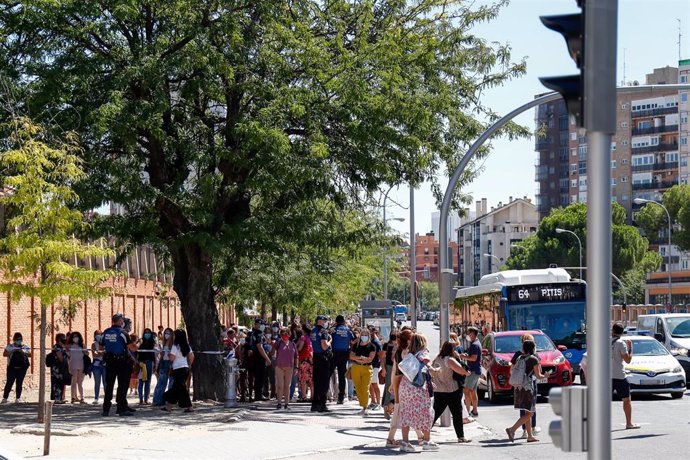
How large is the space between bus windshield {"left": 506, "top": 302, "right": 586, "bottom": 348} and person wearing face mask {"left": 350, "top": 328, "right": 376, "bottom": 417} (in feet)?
36.0

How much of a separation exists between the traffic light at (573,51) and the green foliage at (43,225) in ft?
46.8

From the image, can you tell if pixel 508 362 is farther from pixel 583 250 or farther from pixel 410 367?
pixel 583 250

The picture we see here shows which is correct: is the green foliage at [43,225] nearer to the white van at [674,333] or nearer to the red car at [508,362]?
the red car at [508,362]

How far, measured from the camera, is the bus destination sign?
33.5m

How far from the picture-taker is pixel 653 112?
13688 cm

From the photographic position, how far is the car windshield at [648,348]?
28359mm

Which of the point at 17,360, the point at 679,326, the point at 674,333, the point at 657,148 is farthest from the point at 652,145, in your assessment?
the point at 17,360

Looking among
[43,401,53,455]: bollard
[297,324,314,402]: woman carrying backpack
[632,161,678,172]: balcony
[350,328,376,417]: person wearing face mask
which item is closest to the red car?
[297,324,314,402]: woman carrying backpack

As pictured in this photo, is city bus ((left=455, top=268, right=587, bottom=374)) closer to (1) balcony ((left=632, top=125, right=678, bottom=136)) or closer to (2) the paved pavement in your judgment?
(2) the paved pavement

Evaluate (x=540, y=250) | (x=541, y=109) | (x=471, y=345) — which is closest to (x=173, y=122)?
(x=471, y=345)

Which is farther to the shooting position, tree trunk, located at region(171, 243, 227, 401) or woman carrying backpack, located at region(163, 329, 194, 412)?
tree trunk, located at region(171, 243, 227, 401)

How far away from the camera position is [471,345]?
23094mm

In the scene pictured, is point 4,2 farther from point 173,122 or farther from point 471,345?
point 471,345

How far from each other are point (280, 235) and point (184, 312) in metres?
2.87
